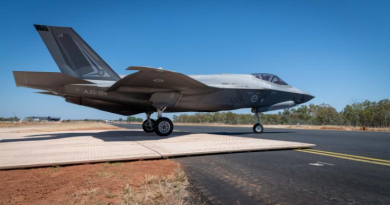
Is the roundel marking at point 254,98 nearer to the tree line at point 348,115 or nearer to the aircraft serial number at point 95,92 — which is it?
the aircraft serial number at point 95,92

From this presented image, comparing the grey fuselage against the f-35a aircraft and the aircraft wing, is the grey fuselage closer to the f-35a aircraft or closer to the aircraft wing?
the f-35a aircraft

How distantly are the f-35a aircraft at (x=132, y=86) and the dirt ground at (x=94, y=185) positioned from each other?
4.60m

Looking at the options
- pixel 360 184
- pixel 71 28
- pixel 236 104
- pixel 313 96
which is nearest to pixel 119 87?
pixel 71 28

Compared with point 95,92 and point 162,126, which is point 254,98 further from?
point 95,92

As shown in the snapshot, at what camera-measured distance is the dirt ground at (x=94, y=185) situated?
102 inches

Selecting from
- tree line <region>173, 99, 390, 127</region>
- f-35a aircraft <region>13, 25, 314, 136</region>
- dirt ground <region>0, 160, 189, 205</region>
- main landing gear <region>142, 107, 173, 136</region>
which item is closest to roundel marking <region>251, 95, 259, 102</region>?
f-35a aircraft <region>13, 25, 314, 136</region>

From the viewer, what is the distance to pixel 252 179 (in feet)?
11.4

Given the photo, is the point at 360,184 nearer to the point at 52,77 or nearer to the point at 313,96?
the point at 52,77

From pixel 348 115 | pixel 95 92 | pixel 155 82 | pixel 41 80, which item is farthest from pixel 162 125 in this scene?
pixel 348 115

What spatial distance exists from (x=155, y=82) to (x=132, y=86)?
1.21m

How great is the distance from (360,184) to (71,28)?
40.1 ft

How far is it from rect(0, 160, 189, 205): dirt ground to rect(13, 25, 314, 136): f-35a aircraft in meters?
4.60

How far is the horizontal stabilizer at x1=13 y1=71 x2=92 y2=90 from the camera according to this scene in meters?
8.95

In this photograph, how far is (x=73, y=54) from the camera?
1082 centimetres
